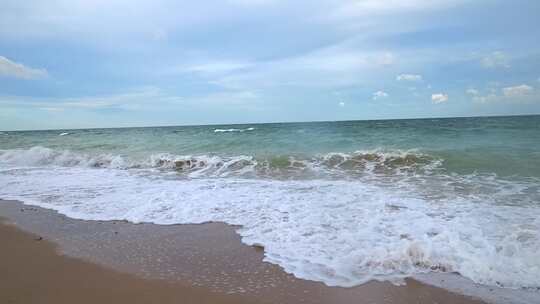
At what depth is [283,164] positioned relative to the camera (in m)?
11.2

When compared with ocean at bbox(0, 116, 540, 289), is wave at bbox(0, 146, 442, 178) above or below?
above

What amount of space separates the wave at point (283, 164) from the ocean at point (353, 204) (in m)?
0.04

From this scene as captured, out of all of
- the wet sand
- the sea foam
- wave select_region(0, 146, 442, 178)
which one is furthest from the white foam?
wave select_region(0, 146, 442, 178)

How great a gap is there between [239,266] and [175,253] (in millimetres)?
891

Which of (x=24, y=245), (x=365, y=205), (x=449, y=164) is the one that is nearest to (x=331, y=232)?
(x=365, y=205)

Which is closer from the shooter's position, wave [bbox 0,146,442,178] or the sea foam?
the sea foam

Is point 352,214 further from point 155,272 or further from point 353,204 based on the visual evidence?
point 155,272

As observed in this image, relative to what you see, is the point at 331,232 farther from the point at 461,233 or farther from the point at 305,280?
the point at 461,233

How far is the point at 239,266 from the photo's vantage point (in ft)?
11.9

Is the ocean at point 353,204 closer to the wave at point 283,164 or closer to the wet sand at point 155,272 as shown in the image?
the wave at point 283,164

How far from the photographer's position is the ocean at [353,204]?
11.9 feet

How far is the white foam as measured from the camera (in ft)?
11.6

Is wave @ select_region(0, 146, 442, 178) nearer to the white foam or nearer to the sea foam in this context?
the sea foam

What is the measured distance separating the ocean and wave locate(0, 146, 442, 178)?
0.04 meters
